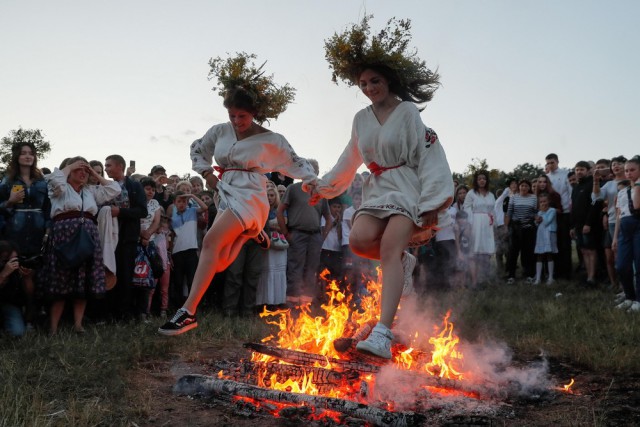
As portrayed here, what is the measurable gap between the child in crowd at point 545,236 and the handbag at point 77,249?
8539mm

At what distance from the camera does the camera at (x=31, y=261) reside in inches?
262

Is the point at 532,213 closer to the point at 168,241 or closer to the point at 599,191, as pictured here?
the point at 599,191

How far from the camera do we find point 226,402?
4.21 meters

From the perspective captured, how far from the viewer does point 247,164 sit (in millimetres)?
5707

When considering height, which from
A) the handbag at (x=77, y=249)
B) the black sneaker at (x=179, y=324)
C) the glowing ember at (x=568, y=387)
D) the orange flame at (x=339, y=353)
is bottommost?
the glowing ember at (x=568, y=387)

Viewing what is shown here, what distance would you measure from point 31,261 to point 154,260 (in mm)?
1652

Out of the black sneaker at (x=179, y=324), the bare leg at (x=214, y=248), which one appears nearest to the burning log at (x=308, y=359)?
the black sneaker at (x=179, y=324)

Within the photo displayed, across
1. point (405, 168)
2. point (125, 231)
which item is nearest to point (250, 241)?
point (125, 231)

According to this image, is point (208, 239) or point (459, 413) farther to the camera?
point (208, 239)

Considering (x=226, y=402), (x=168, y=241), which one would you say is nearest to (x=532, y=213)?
(x=168, y=241)

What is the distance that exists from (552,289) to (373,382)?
7485mm

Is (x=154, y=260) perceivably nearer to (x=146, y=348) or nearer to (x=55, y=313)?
(x=55, y=313)

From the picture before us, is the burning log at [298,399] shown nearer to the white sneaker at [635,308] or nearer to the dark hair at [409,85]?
the dark hair at [409,85]

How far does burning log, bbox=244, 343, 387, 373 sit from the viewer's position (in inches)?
185
